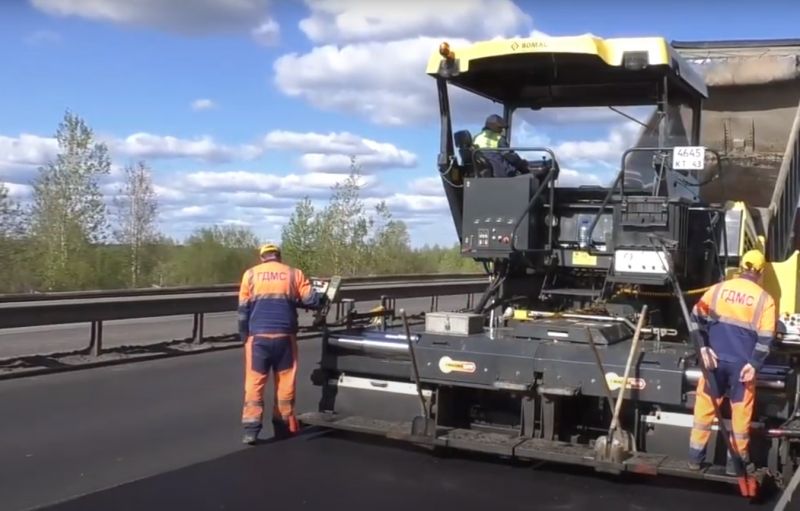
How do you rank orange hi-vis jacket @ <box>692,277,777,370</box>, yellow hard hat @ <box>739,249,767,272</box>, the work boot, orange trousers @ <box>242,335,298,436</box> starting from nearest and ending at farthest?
the work boot, orange hi-vis jacket @ <box>692,277,777,370</box>, yellow hard hat @ <box>739,249,767,272</box>, orange trousers @ <box>242,335,298,436</box>

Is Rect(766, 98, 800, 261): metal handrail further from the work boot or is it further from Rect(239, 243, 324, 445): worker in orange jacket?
Rect(239, 243, 324, 445): worker in orange jacket

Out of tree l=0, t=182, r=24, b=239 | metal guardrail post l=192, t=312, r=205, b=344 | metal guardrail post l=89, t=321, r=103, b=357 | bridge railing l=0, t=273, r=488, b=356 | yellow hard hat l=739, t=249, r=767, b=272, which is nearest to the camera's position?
yellow hard hat l=739, t=249, r=767, b=272

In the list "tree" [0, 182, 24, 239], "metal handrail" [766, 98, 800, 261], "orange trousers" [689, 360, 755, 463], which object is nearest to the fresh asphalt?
"orange trousers" [689, 360, 755, 463]

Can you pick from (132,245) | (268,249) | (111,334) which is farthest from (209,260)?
(268,249)

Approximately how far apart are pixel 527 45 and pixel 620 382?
2.68 m

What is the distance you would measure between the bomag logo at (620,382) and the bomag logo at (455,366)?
93 cm

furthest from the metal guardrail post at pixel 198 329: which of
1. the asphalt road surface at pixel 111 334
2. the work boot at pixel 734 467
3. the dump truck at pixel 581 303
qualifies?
the work boot at pixel 734 467

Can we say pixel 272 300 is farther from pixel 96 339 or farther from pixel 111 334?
pixel 111 334

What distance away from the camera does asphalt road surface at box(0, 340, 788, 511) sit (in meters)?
5.81

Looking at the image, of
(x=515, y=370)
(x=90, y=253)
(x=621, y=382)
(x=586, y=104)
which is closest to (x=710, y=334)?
(x=621, y=382)

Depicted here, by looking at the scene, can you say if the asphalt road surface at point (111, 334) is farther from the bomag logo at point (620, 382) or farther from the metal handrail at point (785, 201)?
the metal handrail at point (785, 201)

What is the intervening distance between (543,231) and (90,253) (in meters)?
29.7

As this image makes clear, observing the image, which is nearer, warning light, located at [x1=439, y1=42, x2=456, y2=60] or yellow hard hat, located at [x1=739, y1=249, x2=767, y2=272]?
yellow hard hat, located at [x1=739, y1=249, x2=767, y2=272]

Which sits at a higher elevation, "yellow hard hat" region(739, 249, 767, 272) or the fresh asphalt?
"yellow hard hat" region(739, 249, 767, 272)
